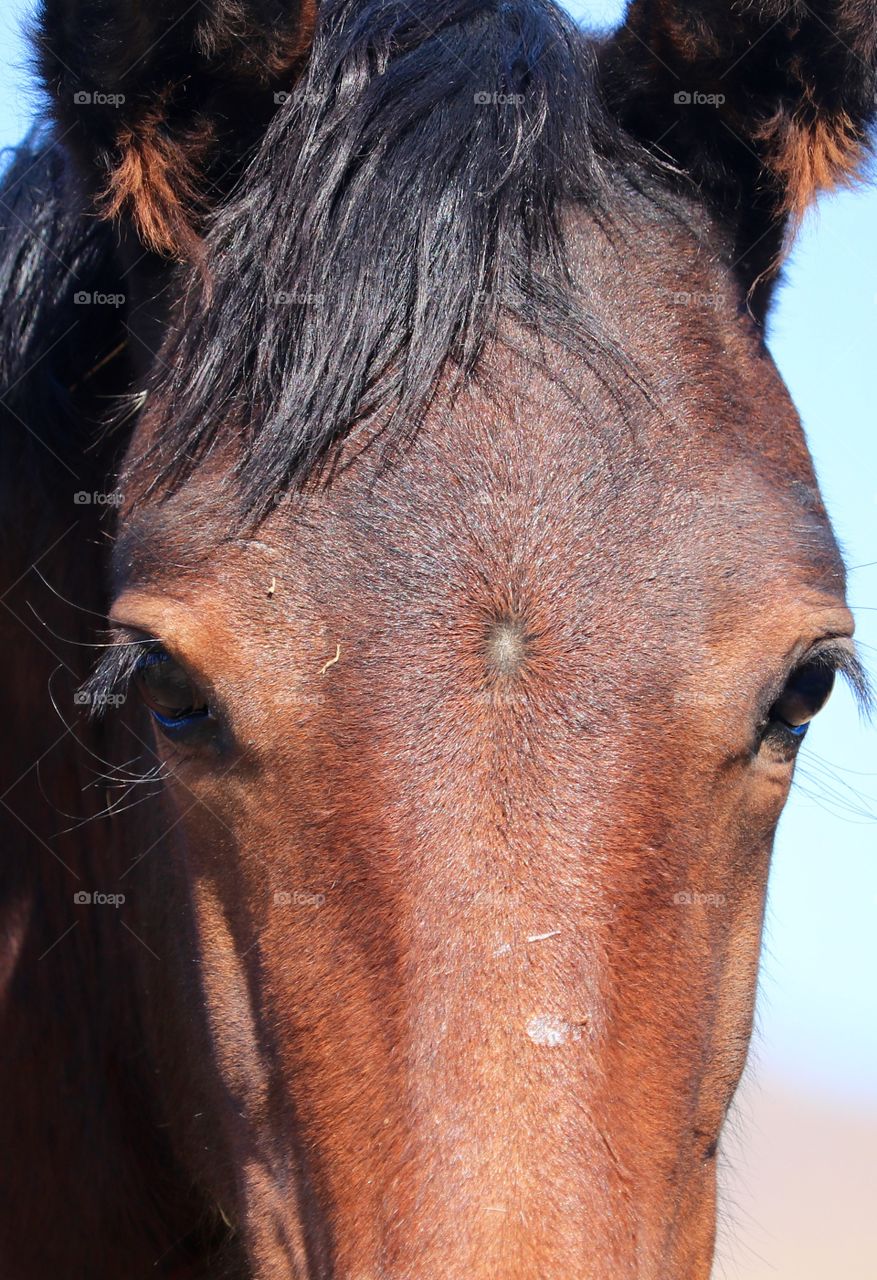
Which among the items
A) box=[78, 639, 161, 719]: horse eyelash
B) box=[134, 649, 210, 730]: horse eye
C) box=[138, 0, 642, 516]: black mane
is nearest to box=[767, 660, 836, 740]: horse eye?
box=[138, 0, 642, 516]: black mane

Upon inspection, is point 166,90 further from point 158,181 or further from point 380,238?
point 380,238

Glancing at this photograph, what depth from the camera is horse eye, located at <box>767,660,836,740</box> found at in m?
2.27

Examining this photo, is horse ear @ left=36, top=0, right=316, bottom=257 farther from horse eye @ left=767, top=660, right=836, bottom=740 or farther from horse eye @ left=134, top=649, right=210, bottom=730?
horse eye @ left=767, top=660, right=836, bottom=740

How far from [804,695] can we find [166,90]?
1823 millimetres

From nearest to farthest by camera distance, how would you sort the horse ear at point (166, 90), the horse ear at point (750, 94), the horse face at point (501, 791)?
the horse face at point (501, 791) → the horse ear at point (166, 90) → the horse ear at point (750, 94)

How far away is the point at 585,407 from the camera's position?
7.42 feet

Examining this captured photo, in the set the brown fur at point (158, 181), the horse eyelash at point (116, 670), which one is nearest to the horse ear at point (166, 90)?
the brown fur at point (158, 181)

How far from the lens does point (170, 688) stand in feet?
7.48

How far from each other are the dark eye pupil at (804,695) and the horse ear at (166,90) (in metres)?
1.53

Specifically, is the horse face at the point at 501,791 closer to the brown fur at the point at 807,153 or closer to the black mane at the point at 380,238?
the black mane at the point at 380,238

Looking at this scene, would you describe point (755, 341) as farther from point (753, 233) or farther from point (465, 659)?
point (465, 659)

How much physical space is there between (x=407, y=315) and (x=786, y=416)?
0.85 meters

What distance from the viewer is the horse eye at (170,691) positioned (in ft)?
7.43

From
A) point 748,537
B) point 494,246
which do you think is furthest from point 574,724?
point 494,246
